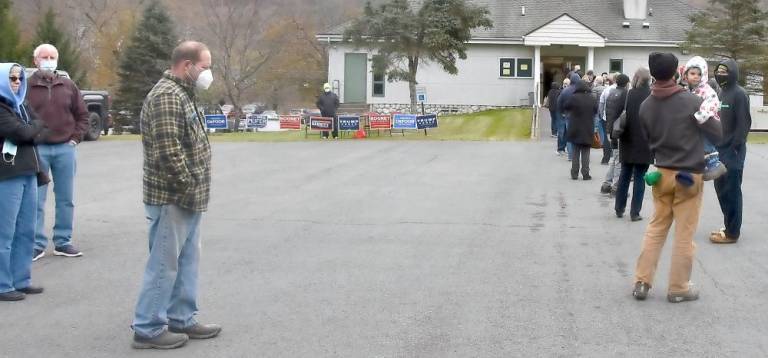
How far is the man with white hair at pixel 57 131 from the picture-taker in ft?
26.2

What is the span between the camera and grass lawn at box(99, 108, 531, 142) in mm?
26938

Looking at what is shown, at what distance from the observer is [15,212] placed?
21.8ft

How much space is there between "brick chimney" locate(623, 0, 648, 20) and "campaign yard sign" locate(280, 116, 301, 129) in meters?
22.3

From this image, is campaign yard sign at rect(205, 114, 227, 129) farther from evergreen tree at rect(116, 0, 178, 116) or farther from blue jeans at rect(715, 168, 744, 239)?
blue jeans at rect(715, 168, 744, 239)

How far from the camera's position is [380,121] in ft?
90.2

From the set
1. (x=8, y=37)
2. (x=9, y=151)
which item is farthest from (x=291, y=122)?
(x=9, y=151)

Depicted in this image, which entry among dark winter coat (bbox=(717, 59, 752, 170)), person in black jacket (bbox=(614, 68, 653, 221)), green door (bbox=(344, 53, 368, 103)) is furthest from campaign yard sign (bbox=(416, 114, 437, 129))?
dark winter coat (bbox=(717, 59, 752, 170))

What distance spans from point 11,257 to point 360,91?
38.0 metres

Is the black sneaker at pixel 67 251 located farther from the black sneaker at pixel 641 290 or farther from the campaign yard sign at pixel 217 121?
the campaign yard sign at pixel 217 121

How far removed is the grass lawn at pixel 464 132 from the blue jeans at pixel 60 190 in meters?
17.6

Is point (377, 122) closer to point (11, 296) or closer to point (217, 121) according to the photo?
point (217, 121)

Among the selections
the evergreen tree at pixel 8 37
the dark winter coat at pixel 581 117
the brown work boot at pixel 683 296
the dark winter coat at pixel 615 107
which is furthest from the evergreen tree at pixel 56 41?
the brown work boot at pixel 683 296

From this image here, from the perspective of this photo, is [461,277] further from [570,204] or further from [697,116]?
[570,204]

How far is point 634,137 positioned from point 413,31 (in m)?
22.7
